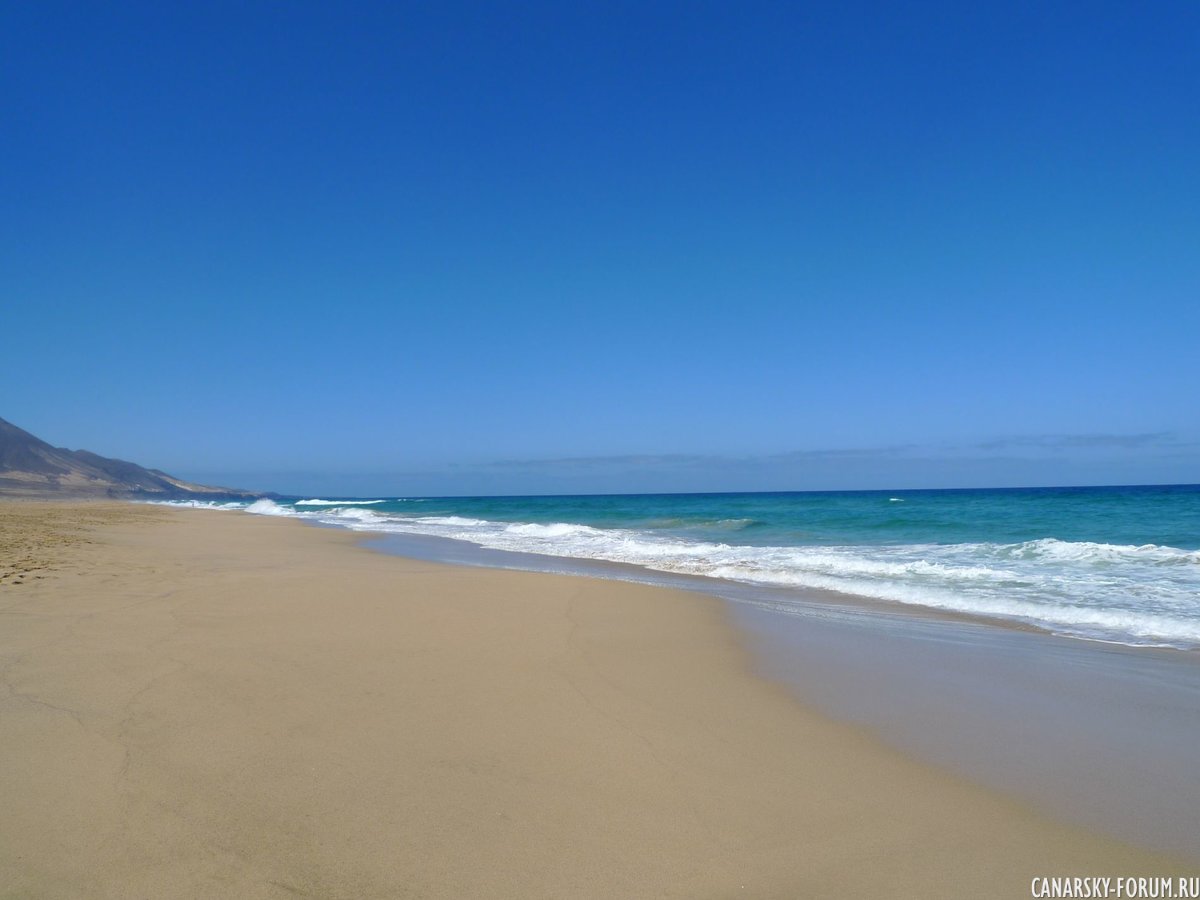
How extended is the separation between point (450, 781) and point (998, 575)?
11367 mm

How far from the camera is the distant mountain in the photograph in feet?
213

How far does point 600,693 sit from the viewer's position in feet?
17.1

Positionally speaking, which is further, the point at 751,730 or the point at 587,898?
the point at 751,730

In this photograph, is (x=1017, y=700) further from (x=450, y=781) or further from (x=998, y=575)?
(x=998, y=575)

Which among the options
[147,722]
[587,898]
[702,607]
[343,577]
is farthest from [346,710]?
[343,577]

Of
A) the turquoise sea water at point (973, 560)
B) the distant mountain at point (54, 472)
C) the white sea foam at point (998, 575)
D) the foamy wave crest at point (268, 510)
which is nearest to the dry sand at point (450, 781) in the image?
the white sea foam at point (998, 575)

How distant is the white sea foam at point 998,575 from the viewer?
329 inches

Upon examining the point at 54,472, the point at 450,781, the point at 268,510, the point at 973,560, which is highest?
the point at 54,472

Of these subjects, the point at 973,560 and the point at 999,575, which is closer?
the point at 999,575

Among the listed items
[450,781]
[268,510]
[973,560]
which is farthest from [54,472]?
[450,781]

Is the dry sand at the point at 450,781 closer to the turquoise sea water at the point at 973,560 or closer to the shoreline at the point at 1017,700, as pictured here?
the shoreline at the point at 1017,700

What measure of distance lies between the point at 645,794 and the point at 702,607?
595 centimetres

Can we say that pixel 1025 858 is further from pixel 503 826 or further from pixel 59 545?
pixel 59 545

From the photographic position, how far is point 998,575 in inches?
470
